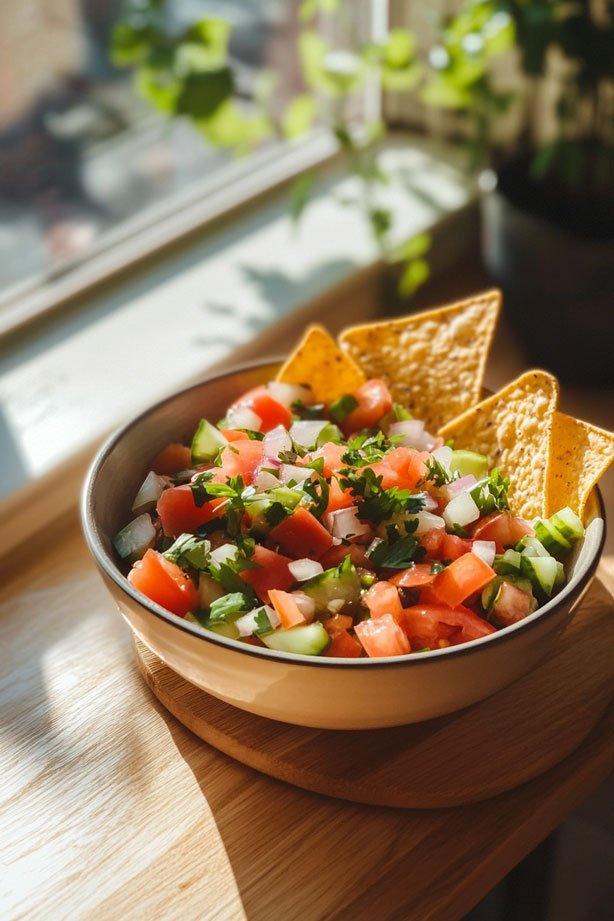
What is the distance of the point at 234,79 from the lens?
156 cm

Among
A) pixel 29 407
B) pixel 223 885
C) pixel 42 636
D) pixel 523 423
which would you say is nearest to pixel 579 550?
pixel 523 423

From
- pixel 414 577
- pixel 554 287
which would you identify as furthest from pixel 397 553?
pixel 554 287

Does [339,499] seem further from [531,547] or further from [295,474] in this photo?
[531,547]

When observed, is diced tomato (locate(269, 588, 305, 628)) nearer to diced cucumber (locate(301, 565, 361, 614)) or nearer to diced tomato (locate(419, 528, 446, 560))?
diced cucumber (locate(301, 565, 361, 614))

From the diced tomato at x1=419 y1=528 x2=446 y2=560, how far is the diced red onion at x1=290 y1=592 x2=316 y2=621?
0.43 ft

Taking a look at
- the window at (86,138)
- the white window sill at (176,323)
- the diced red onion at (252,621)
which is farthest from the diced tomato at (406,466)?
the window at (86,138)

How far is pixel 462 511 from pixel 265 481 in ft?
0.65

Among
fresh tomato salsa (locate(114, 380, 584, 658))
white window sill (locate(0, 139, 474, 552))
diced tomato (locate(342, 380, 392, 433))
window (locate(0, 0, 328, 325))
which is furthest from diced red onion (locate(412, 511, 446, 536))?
window (locate(0, 0, 328, 325))

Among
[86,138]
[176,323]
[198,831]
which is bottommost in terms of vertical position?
[198,831]

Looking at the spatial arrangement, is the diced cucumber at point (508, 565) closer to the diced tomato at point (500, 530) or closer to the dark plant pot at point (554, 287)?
the diced tomato at point (500, 530)

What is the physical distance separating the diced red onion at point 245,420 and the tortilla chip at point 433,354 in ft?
0.52

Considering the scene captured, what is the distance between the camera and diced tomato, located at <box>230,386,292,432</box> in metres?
1.19

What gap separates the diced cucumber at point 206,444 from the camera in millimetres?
1143

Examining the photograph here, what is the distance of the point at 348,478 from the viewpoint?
3.39ft
